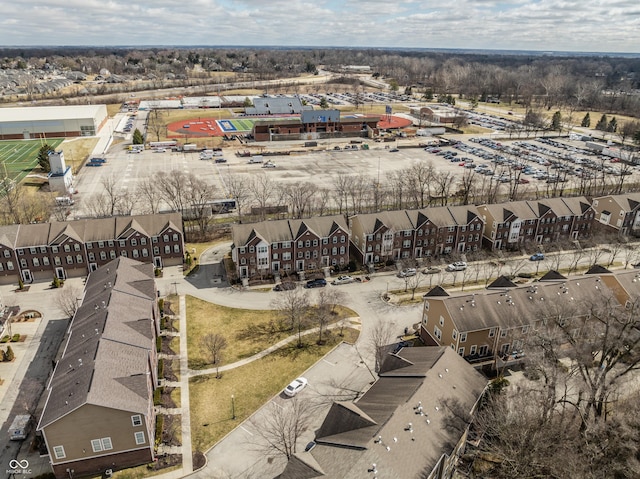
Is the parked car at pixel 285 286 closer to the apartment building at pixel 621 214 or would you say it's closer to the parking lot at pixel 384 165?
the parking lot at pixel 384 165

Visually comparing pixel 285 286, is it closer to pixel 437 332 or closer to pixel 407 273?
pixel 407 273

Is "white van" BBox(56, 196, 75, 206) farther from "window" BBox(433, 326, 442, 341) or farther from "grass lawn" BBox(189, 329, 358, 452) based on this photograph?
"window" BBox(433, 326, 442, 341)

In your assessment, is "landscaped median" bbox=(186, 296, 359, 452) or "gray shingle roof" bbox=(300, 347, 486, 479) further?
"landscaped median" bbox=(186, 296, 359, 452)

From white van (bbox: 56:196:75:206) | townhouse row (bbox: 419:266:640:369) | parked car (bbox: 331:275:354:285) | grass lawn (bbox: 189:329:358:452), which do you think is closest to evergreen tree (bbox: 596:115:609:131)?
townhouse row (bbox: 419:266:640:369)

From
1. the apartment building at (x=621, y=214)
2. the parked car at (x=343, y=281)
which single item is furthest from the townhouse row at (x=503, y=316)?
the apartment building at (x=621, y=214)

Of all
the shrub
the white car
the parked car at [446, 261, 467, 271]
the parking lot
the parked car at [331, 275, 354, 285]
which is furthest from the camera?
the parking lot

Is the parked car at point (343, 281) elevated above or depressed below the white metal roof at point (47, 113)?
below
